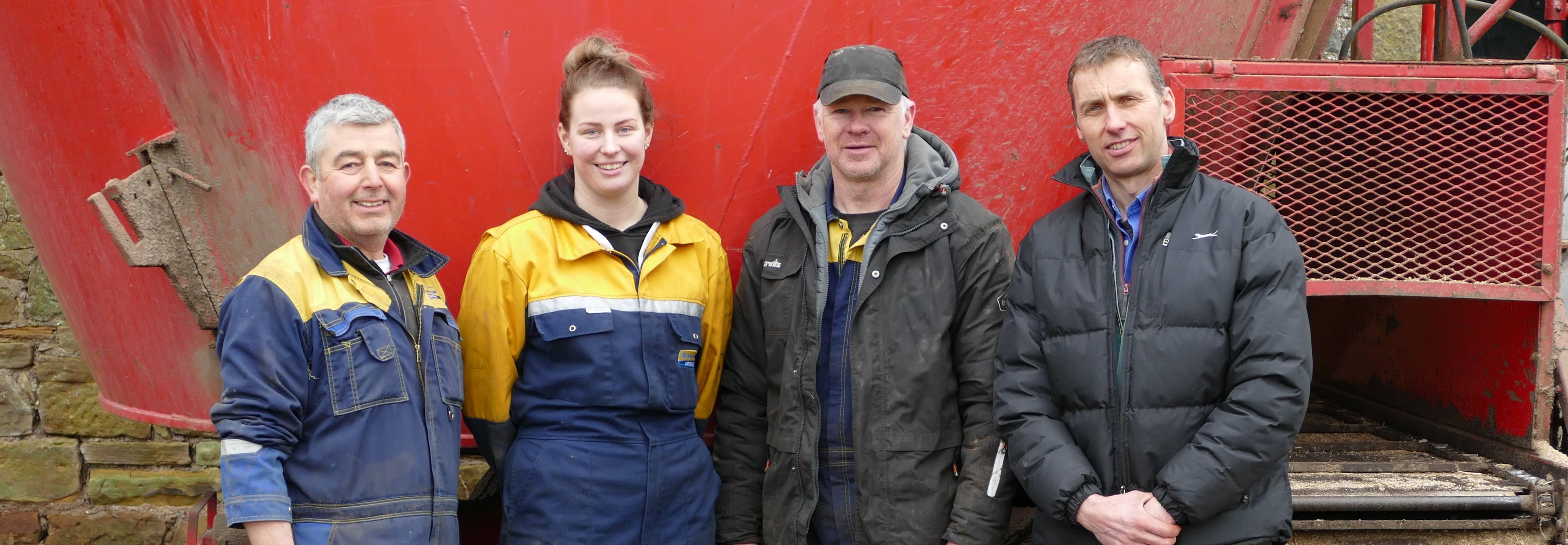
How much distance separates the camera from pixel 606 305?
228cm

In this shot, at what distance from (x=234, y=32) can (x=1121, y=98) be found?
1815 millimetres

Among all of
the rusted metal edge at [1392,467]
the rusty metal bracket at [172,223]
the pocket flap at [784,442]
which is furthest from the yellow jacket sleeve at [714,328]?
the rusted metal edge at [1392,467]

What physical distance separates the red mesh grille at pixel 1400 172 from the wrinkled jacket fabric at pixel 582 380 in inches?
54.3

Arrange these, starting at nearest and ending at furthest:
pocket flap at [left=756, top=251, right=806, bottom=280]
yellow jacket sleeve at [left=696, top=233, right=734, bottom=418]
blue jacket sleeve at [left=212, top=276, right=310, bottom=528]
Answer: blue jacket sleeve at [left=212, top=276, right=310, bottom=528] → pocket flap at [left=756, top=251, right=806, bottom=280] → yellow jacket sleeve at [left=696, top=233, right=734, bottom=418]

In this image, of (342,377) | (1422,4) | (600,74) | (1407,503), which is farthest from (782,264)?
(1422,4)

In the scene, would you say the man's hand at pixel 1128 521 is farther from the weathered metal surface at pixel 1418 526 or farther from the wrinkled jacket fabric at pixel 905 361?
Result: the weathered metal surface at pixel 1418 526

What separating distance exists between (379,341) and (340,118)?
408mm

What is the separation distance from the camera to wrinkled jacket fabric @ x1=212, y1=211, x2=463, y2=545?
1.83 meters

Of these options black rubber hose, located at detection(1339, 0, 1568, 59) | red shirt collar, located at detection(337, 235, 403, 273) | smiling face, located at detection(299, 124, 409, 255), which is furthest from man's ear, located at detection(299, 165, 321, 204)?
black rubber hose, located at detection(1339, 0, 1568, 59)

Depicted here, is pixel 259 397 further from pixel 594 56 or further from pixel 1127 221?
pixel 1127 221

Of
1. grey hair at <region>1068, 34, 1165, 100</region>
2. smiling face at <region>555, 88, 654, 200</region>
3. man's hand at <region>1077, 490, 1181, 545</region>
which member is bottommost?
man's hand at <region>1077, 490, 1181, 545</region>

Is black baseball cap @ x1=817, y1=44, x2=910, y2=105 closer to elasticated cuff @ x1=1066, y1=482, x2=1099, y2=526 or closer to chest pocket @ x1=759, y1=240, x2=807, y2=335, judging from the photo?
chest pocket @ x1=759, y1=240, x2=807, y2=335

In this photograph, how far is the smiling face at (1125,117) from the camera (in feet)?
6.96

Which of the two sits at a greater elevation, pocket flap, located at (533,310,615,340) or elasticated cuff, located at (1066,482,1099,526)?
pocket flap, located at (533,310,615,340)
